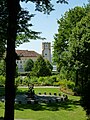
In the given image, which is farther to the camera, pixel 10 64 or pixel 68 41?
pixel 68 41

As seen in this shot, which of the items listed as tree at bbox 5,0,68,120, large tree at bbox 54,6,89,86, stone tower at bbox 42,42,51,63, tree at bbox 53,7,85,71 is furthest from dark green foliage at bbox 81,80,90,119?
stone tower at bbox 42,42,51,63

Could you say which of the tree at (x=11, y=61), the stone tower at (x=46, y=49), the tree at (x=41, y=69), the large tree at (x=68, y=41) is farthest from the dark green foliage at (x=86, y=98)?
the stone tower at (x=46, y=49)

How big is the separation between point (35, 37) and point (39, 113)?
6.56 meters

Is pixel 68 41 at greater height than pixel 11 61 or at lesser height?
greater

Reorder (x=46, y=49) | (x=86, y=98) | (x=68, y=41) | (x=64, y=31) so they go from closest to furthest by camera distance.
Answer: (x=86, y=98) → (x=68, y=41) → (x=64, y=31) → (x=46, y=49)

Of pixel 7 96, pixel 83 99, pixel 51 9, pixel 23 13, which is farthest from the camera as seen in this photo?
pixel 83 99

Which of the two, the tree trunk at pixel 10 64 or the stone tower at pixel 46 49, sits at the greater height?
the stone tower at pixel 46 49

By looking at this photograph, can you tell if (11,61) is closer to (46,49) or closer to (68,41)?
(68,41)

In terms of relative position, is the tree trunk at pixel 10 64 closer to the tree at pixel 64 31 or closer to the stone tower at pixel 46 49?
the tree at pixel 64 31

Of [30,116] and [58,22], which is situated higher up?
[58,22]

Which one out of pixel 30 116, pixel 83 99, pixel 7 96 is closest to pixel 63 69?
pixel 30 116

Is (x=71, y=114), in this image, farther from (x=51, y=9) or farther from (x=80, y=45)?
(x=80, y=45)

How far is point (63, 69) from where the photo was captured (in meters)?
48.7

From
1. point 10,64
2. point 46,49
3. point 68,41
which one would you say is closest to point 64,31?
point 68,41
